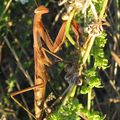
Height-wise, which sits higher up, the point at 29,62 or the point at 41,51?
the point at 41,51

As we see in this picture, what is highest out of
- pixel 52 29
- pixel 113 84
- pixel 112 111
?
pixel 52 29

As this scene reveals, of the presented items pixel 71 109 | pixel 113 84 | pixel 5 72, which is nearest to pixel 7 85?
pixel 5 72

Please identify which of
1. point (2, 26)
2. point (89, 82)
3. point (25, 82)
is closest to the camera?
point (89, 82)

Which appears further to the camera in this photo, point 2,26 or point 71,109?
point 2,26

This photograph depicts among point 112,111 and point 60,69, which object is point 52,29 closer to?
point 60,69

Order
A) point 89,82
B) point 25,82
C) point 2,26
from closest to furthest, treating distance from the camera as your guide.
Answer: point 89,82 → point 2,26 → point 25,82

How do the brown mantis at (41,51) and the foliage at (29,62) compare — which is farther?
the foliage at (29,62)

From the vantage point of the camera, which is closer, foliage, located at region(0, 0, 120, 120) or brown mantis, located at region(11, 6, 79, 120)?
brown mantis, located at region(11, 6, 79, 120)

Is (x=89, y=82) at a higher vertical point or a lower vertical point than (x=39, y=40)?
lower

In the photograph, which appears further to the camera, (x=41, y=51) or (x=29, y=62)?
(x=29, y=62)
